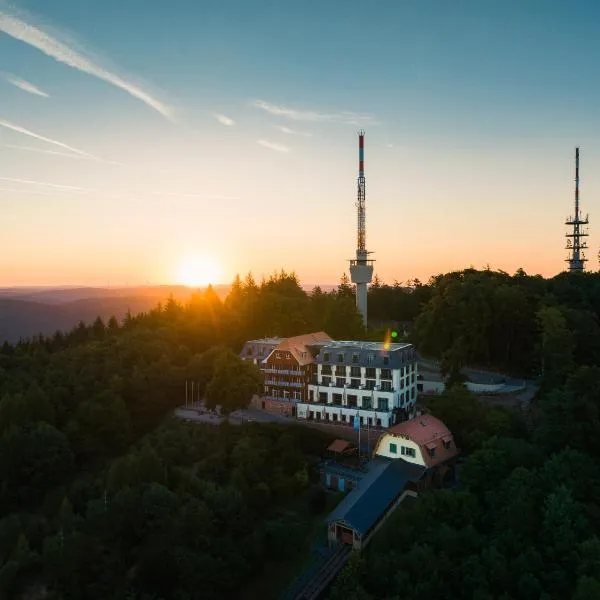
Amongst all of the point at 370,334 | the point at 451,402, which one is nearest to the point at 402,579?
the point at 451,402

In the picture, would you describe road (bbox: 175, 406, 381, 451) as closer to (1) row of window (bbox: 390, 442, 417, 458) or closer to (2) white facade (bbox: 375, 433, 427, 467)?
(2) white facade (bbox: 375, 433, 427, 467)

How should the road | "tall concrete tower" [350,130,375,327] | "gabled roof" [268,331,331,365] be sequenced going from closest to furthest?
the road
"gabled roof" [268,331,331,365]
"tall concrete tower" [350,130,375,327]

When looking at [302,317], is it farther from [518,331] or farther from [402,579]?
[402,579]

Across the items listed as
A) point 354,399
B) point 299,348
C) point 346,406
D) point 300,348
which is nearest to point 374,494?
point 346,406

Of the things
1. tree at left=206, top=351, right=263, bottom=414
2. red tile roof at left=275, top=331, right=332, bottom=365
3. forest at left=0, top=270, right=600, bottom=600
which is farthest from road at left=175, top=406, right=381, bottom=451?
red tile roof at left=275, top=331, right=332, bottom=365

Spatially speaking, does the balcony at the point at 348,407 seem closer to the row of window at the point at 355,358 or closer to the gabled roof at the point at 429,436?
the row of window at the point at 355,358
